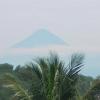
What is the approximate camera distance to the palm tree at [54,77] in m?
17.2

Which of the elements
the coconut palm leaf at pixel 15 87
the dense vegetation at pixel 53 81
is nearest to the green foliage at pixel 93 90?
the dense vegetation at pixel 53 81

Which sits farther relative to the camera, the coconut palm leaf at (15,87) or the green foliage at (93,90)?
the green foliage at (93,90)

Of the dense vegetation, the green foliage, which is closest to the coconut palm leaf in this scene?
the dense vegetation

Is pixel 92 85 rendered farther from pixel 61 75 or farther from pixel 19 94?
pixel 19 94

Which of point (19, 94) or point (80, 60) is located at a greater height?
point (80, 60)

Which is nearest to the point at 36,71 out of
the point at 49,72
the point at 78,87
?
the point at 49,72

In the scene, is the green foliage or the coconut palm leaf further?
the green foliage

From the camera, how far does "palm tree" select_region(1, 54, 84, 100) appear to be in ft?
56.3

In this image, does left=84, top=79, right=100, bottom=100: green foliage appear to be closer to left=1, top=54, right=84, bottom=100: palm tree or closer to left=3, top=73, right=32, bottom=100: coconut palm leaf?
left=1, top=54, right=84, bottom=100: palm tree

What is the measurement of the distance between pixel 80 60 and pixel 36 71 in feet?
4.59

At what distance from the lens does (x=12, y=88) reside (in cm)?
1691

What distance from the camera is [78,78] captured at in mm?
17609

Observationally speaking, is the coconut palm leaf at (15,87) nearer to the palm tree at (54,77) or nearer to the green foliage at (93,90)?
the palm tree at (54,77)

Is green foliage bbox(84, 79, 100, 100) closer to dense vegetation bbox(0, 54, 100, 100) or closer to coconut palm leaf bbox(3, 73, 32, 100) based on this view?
dense vegetation bbox(0, 54, 100, 100)
